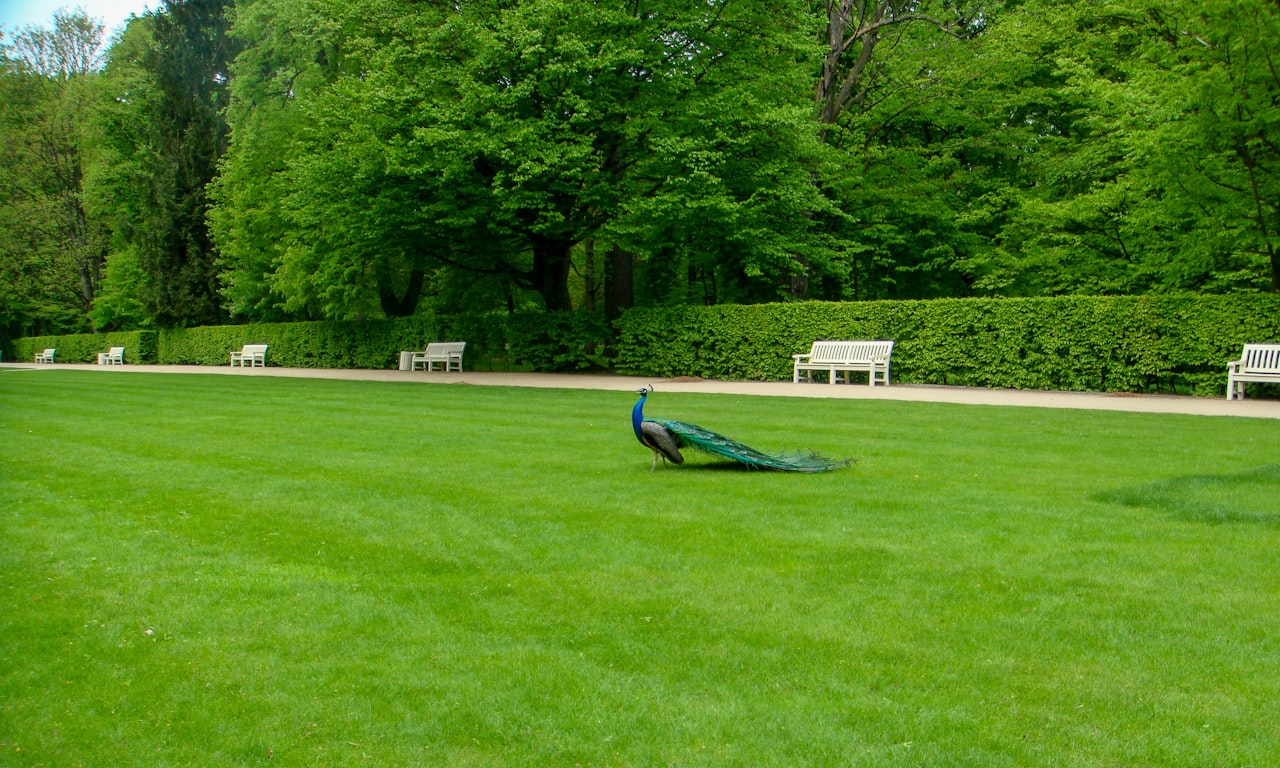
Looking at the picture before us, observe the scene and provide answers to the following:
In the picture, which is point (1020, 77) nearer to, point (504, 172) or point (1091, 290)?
point (1091, 290)

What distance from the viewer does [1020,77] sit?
2895 centimetres

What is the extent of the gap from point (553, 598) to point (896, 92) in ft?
90.8

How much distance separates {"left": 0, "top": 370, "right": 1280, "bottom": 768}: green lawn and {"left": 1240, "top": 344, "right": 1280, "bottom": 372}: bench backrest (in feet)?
22.2

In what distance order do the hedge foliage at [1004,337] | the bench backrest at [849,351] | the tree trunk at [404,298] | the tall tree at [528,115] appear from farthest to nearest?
the tree trunk at [404,298] < the tall tree at [528,115] < the bench backrest at [849,351] < the hedge foliage at [1004,337]

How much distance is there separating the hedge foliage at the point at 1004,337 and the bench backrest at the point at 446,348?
6.17 metres

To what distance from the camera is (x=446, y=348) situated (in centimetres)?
2794

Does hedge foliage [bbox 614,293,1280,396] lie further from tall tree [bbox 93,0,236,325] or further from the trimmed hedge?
the trimmed hedge

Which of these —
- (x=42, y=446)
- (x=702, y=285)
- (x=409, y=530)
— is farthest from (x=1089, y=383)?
(x=702, y=285)

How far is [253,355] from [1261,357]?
103 ft

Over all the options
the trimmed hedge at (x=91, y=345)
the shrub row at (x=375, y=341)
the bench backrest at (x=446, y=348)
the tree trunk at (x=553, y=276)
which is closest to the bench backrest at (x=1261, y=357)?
the shrub row at (x=375, y=341)

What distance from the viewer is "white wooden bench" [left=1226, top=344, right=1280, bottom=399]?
49.6ft

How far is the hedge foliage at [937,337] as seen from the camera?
16.4 metres

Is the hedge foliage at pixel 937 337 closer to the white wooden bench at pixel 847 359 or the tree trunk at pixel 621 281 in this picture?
the white wooden bench at pixel 847 359

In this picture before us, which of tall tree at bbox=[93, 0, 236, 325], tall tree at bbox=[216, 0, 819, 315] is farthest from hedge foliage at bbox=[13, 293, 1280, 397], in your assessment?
tall tree at bbox=[93, 0, 236, 325]
